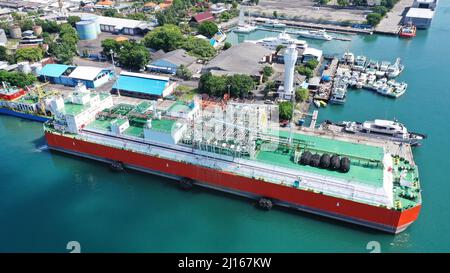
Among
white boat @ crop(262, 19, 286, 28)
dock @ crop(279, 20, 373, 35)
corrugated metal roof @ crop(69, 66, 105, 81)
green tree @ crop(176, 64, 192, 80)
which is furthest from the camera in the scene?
white boat @ crop(262, 19, 286, 28)

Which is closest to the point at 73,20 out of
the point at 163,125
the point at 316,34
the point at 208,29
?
the point at 208,29

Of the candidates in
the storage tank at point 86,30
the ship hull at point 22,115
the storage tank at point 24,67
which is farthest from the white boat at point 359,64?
the storage tank at point 24,67

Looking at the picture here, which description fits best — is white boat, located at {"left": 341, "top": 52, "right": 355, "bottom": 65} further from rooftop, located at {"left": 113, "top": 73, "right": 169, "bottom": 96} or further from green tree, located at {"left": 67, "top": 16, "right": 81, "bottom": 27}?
green tree, located at {"left": 67, "top": 16, "right": 81, "bottom": 27}

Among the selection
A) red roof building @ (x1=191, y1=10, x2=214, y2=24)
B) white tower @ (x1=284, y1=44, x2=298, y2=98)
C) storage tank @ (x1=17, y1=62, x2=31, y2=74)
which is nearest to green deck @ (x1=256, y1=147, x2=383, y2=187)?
white tower @ (x1=284, y1=44, x2=298, y2=98)

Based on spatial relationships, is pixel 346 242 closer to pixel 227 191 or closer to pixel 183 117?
pixel 227 191

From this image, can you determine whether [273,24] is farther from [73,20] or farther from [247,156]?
[247,156]
